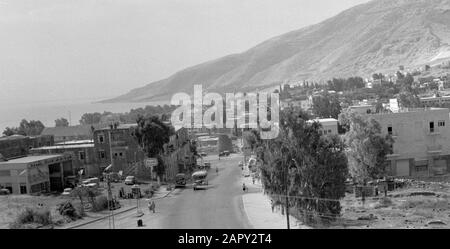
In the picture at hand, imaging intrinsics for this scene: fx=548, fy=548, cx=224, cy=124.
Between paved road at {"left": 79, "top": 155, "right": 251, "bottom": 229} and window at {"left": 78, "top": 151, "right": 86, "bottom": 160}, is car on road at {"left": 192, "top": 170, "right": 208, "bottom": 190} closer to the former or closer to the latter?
paved road at {"left": 79, "top": 155, "right": 251, "bottom": 229}

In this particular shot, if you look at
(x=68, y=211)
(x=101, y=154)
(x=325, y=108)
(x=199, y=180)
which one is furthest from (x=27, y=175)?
(x=325, y=108)

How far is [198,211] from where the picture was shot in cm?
975

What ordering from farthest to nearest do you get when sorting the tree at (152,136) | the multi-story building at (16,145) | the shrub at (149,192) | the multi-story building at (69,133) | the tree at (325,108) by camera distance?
the tree at (325,108) → the multi-story building at (69,133) → the multi-story building at (16,145) → the tree at (152,136) → the shrub at (149,192)

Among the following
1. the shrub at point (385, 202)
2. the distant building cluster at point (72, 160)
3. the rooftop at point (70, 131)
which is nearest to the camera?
the shrub at point (385, 202)

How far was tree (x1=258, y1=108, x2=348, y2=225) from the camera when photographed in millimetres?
8133

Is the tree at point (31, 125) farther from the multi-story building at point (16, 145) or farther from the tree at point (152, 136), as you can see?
the tree at point (152, 136)

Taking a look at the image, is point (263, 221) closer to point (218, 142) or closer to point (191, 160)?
point (191, 160)

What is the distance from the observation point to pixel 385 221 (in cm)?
782

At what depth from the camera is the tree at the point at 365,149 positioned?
12.3m

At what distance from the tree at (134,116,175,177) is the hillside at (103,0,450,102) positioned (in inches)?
2246

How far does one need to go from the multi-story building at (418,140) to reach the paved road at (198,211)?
167 inches

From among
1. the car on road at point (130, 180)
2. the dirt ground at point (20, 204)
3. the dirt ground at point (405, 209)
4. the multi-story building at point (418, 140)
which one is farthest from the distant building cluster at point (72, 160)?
the dirt ground at point (405, 209)

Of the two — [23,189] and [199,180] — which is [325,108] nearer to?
[199,180]
